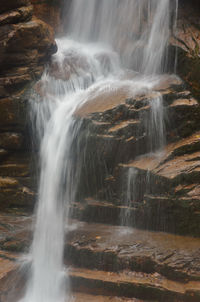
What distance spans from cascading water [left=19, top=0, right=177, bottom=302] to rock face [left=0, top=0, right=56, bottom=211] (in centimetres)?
44

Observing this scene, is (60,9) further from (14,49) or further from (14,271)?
(14,271)

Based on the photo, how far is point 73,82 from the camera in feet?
23.9

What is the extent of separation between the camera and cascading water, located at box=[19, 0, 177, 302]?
4.99 m

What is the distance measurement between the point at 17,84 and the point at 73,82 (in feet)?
5.17

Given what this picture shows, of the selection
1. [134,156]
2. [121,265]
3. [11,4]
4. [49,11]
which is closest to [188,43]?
[134,156]

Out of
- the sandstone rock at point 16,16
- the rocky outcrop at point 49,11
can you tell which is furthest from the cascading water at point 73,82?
the sandstone rock at point 16,16

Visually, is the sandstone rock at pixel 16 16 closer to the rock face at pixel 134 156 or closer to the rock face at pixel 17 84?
the rock face at pixel 17 84

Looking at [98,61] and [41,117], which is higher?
[98,61]

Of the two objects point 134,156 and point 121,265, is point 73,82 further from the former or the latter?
point 121,265

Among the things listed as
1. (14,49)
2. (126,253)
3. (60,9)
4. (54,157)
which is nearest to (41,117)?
(54,157)

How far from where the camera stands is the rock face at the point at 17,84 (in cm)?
614

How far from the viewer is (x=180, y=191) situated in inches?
179

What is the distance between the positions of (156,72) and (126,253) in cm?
466

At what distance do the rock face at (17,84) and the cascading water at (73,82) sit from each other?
0.44m
